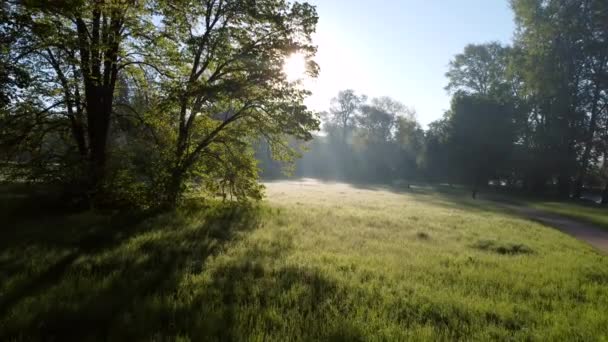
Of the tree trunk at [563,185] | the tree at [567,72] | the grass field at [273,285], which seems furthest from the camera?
the tree trunk at [563,185]

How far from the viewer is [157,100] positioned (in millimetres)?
13734

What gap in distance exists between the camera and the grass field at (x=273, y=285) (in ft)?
13.5

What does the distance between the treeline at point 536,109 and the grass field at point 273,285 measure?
34389 mm

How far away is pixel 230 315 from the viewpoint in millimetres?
4426

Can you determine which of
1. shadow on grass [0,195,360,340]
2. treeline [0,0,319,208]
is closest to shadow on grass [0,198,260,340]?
shadow on grass [0,195,360,340]

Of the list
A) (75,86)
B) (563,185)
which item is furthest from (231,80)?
(563,185)

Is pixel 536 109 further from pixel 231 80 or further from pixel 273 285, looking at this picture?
pixel 273 285

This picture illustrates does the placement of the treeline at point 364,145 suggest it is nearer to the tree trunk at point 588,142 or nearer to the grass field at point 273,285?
the tree trunk at point 588,142

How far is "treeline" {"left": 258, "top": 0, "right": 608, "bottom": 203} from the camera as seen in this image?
35844 millimetres

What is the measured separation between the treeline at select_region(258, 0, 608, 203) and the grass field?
3439 centimetres

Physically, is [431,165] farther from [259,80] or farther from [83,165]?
[83,165]

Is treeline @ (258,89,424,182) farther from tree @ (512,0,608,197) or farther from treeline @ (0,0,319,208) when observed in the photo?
treeline @ (0,0,319,208)

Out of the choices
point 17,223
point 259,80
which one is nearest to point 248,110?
point 259,80

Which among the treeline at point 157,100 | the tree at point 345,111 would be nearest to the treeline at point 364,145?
the tree at point 345,111
